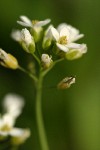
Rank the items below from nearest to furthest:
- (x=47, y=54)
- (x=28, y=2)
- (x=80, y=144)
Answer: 1. (x=47, y=54)
2. (x=80, y=144)
3. (x=28, y=2)

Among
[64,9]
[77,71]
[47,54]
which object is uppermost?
[64,9]

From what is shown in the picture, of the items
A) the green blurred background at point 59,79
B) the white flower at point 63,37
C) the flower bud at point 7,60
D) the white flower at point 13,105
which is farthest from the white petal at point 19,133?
Result: the green blurred background at point 59,79

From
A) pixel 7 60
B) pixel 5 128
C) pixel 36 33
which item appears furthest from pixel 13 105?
pixel 36 33

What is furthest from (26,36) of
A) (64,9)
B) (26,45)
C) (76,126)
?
(64,9)

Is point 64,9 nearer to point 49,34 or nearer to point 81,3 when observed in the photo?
point 81,3

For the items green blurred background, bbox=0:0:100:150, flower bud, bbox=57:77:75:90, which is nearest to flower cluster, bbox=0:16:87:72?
flower bud, bbox=57:77:75:90

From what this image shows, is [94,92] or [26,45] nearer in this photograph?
[26,45]
